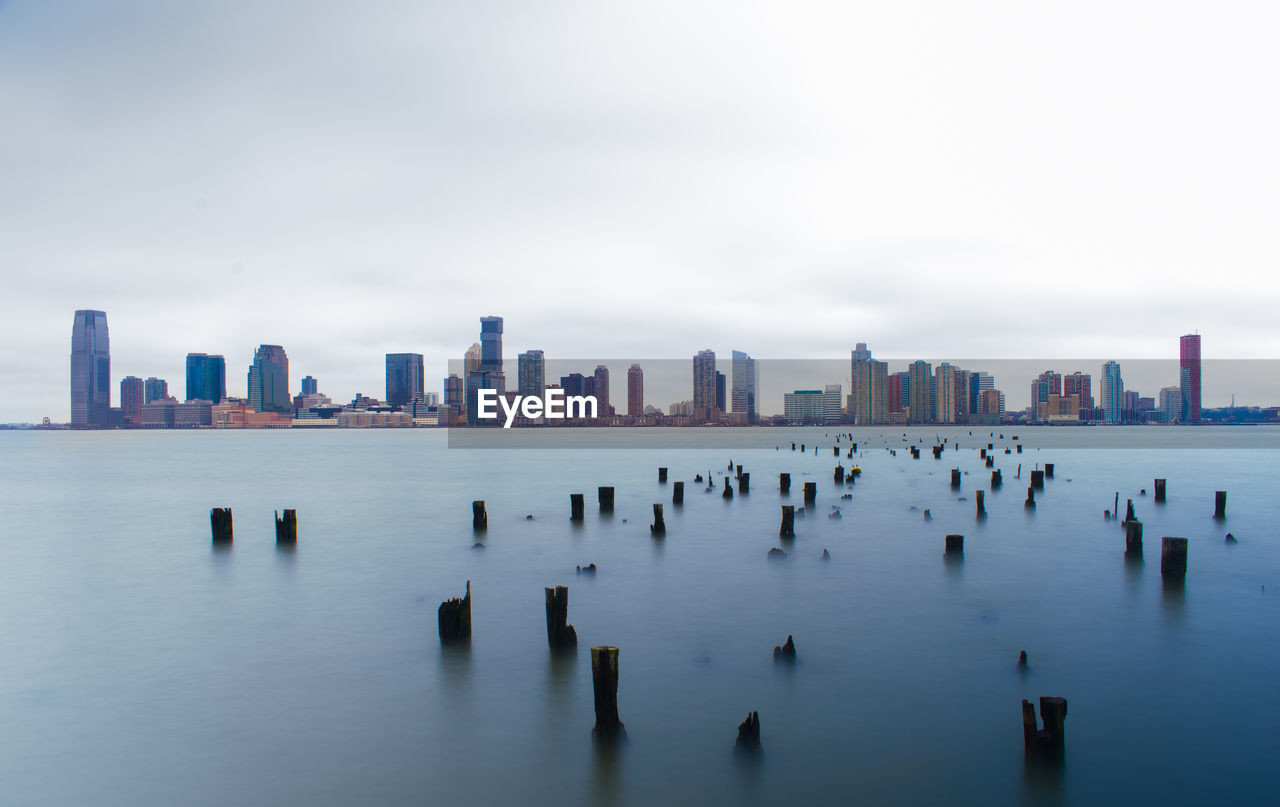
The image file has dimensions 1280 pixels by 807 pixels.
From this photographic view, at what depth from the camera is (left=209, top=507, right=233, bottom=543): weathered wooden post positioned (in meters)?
28.6

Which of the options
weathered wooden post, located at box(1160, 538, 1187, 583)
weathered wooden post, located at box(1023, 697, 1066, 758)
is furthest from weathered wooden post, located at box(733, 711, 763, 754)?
weathered wooden post, located at box(1160, 538, 1187, 583)

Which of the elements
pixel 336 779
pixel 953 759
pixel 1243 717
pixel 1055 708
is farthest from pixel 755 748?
pixel 1243 717

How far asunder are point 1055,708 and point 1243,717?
4.16 m

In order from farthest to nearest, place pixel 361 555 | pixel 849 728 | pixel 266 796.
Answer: pixel 361 555 < pixel 849 728 < pixel 266 796

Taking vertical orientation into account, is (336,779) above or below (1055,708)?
below

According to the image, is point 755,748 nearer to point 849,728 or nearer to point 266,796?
point 849,728

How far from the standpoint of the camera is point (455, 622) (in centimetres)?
1528

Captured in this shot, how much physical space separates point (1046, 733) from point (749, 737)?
3706 millimetres

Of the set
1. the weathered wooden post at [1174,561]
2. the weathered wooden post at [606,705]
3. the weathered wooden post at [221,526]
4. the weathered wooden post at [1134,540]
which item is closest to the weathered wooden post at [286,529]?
the weathered wooden post at [221,526]

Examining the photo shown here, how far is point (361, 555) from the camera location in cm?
2634

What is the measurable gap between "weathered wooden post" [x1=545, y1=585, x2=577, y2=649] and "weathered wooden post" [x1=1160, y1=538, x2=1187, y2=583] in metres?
15.4

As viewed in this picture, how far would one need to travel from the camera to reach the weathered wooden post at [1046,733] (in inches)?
387

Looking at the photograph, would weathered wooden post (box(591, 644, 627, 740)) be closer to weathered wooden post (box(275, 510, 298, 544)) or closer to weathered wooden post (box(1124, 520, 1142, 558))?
weathered wooden post (box(1124, 520, 1142, 558))

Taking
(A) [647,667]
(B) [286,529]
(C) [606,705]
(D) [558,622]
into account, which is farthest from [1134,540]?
(B) [286,529]
